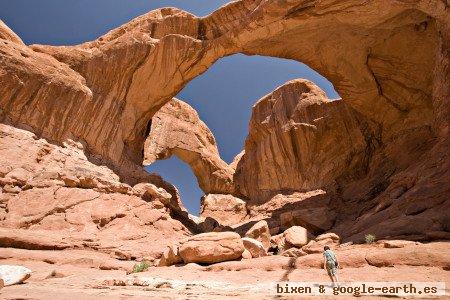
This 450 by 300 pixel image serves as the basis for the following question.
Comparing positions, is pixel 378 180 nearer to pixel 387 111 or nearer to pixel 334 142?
pixel 387 111

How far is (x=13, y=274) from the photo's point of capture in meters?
9.55

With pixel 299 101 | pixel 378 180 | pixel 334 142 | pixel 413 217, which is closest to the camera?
pixel 413 217

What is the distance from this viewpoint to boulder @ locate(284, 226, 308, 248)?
16.1 metres

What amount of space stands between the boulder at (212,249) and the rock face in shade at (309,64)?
22.2 ft

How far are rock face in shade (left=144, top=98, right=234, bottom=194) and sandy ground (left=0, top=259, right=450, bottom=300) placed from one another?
83.1 ft

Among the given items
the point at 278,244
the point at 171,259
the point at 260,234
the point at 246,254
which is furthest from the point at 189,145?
the point at 246,254

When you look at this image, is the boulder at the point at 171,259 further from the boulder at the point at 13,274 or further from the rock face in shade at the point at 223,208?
the rock face in shade at the point at 223,208

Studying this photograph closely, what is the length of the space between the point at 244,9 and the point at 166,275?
19.8 metres

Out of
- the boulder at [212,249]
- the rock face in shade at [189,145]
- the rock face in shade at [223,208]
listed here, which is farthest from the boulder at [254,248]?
the rock face in shade at [189,145]

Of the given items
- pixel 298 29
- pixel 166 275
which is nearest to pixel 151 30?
pixel 298 29

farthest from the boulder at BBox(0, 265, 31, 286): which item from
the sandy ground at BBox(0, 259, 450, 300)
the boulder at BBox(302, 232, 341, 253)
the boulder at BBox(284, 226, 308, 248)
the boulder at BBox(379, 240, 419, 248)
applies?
the boulder at BBox(379, 240, 419, 248)

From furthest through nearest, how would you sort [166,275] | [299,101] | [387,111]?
[299,101] < [387,111] < [166,275]

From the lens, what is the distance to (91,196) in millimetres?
19094

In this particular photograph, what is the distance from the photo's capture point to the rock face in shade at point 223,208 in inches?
1437
